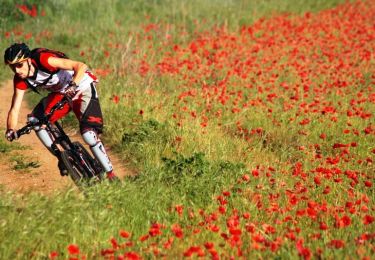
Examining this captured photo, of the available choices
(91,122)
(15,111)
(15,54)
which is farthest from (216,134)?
(15,54)

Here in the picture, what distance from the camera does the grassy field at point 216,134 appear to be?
4309 millimetres

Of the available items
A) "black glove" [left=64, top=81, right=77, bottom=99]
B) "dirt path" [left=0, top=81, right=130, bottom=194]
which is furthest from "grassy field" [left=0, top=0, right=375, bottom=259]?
"black glove" [left=64, top=81, right=77, bottom=99]

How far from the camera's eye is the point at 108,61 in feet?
38.2

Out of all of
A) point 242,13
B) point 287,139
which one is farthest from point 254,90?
point 242,13

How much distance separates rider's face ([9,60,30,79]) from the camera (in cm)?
524

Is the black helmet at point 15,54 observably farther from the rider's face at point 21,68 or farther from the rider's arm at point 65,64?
the rider's arm at point 65,64

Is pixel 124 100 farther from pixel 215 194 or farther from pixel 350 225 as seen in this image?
pixel 350 225

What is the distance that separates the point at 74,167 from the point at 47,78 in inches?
39.7

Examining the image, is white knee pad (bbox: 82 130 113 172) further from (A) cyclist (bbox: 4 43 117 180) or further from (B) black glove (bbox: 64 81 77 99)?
(B) black glove (bbox: 64 81 77 99)

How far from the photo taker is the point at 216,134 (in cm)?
757

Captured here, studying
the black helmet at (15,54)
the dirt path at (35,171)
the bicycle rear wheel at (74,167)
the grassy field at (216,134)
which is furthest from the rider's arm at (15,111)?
the dirt path at (35,171)

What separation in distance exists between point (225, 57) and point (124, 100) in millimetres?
3896

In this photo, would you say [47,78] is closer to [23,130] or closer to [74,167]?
[23,130]

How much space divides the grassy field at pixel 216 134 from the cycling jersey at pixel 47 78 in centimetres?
118
